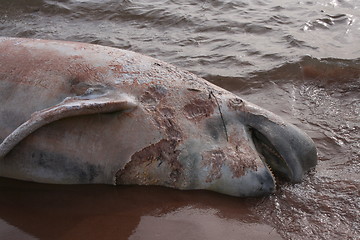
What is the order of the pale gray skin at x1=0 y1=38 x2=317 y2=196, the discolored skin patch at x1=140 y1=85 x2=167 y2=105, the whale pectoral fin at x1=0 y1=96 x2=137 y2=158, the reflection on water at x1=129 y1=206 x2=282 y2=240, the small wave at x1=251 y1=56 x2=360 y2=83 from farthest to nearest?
the small wave at x1=251 y1=56 x2=360 y2=83 < the discolored skin patch at x1=140 y1=85 x2=167 y2=105 < the pale gray skin at x1=0 y1=38 x2=317 y2=196 < the whale pectoral fin at x1=0 y1=96 x2=137 y2=158 < the reflection on water at x1=129 y1=206 x2=282 y2=240

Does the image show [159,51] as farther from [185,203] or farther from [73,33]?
[185,203]

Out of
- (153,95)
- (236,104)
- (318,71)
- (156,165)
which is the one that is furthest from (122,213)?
(318,71)

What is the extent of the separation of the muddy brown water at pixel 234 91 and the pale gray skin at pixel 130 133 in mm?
113

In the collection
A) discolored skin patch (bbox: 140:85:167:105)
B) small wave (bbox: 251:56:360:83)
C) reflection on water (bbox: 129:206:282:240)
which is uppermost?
discolored skin patch (bbox: 140:85:167:105)

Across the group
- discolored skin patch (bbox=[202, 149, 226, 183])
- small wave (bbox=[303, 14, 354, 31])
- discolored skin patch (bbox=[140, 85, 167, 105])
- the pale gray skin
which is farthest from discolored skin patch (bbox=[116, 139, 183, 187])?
small wave (bbox=[303, 14, 354, 31])

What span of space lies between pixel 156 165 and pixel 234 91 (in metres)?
2.10

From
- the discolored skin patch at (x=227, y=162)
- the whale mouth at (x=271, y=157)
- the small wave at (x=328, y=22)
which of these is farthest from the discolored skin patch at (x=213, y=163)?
the small wave at (x=328, y=22)

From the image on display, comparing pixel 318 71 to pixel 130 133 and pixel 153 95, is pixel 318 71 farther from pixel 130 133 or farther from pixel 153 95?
pixel 130 133

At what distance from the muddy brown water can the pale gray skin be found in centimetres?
11

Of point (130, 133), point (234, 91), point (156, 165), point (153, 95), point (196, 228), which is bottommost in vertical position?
point (234, 91)

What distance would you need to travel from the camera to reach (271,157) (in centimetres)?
332

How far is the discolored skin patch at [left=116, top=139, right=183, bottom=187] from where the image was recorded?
3.07 meters

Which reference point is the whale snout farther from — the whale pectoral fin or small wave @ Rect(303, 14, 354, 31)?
small wave @ Rect(303, 14, 354, 31)

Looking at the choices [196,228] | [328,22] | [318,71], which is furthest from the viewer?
[328,22]
